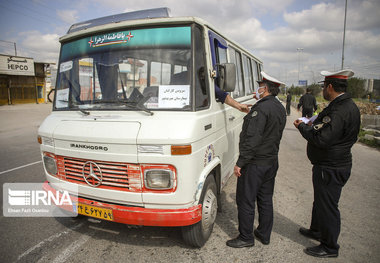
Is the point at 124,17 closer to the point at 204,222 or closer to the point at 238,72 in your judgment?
the point at 238,72

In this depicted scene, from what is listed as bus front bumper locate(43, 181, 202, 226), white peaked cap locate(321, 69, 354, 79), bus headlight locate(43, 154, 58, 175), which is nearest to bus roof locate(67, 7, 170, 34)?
bus headlight locate(43, 154, 58, 175)

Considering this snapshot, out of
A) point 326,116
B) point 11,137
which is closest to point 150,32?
point 326,116

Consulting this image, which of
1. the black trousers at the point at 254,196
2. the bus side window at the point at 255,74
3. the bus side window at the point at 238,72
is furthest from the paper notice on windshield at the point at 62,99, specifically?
the bus side window at the point at 255,74

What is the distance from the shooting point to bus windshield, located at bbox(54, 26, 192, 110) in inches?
111

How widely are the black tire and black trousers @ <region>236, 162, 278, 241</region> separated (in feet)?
1.10

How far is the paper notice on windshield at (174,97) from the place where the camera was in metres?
2.74

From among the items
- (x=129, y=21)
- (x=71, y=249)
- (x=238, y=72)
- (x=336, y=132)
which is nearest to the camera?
(x=336, y=132)

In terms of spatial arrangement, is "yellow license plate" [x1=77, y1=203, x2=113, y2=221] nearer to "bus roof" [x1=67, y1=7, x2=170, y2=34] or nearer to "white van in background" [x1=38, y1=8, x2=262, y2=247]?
"white van in background" [x1=38, y1=8, x2=262, y2=247]

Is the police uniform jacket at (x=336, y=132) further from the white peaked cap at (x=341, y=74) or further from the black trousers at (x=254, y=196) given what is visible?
the black trousers at (x=254, y=196)

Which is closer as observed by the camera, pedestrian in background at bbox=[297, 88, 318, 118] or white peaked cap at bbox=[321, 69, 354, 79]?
white peaked cap at bbox=[321, 69, 354, 79]

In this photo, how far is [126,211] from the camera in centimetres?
261

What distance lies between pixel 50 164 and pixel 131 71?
5.01ft

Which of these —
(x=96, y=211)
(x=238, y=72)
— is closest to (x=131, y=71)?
(x=96, y=211)

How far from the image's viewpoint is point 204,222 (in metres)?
3.01
